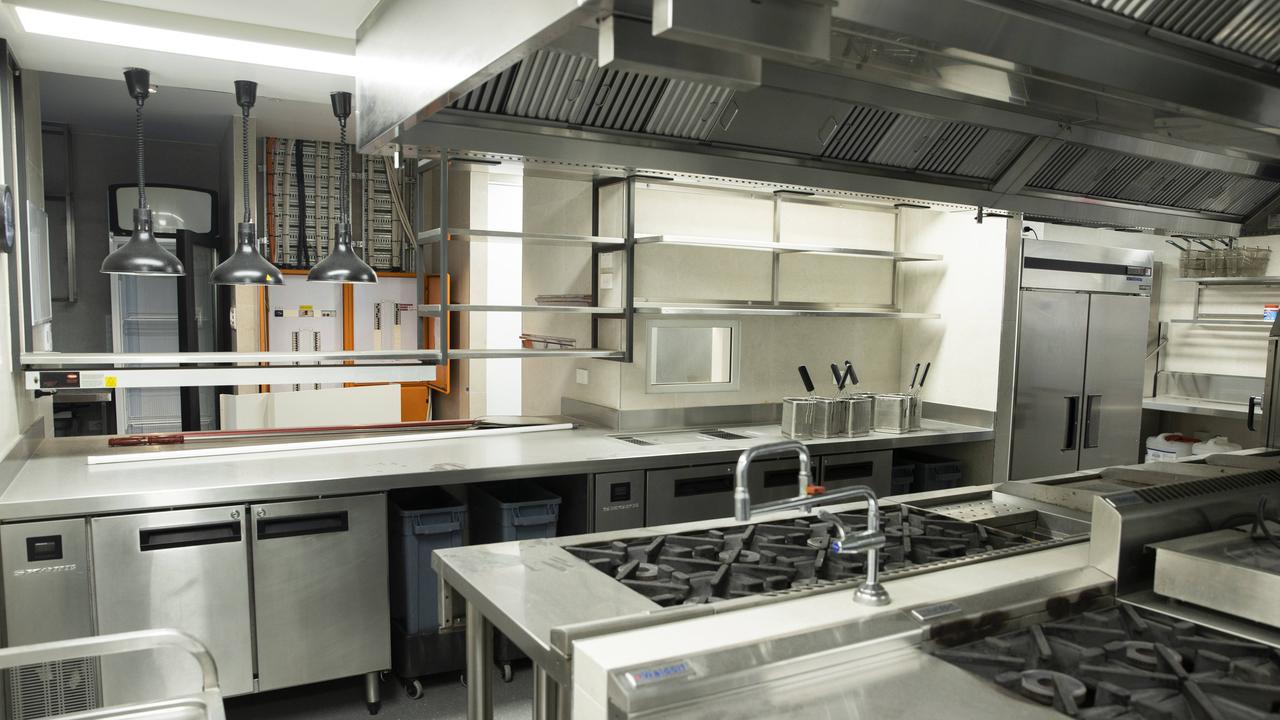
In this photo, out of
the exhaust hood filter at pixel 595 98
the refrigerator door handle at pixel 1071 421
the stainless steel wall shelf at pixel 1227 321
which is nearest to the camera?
the exhaust hood filter at pixel 595 98

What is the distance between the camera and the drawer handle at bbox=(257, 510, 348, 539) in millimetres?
2986

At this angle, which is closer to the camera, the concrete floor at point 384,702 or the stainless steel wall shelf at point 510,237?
the concrete floor at point 384,702

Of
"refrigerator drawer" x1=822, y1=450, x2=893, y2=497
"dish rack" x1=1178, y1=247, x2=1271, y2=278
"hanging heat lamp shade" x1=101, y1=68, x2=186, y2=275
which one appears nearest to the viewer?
"hanging heat lamp shade" x1=101, y1=68, x2=186, y2=275

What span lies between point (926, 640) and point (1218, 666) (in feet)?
1.74

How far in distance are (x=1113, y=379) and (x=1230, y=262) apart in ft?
4.85

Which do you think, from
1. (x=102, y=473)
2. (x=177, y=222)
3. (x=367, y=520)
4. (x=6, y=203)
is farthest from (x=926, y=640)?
(x=177, y=222)

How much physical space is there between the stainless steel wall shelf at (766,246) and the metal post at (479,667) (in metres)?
2.34

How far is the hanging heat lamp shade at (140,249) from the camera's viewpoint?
350 cm

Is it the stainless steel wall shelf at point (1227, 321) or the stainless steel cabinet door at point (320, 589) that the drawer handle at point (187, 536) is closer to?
the stainless steel cabinet door at point (320, 589)

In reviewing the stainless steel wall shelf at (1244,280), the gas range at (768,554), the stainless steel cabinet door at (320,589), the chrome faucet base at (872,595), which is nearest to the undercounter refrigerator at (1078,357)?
the stainless steel wall shelf at (1244,280)

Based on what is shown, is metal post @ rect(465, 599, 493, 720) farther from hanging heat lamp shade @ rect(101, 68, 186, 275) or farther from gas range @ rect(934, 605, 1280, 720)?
hanging heat lamp shade @ rect(101, 68, 186, 275)

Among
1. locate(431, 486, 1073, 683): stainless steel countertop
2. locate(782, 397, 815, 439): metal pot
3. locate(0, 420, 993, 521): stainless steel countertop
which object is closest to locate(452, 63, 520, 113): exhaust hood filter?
locate(431, 486, 1073, 683): stainless steel countertop

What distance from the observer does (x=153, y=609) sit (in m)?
2.84

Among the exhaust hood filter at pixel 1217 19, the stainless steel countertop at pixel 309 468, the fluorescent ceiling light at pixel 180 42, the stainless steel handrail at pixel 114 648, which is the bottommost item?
the stainless steel handrail at pixel 114 648
